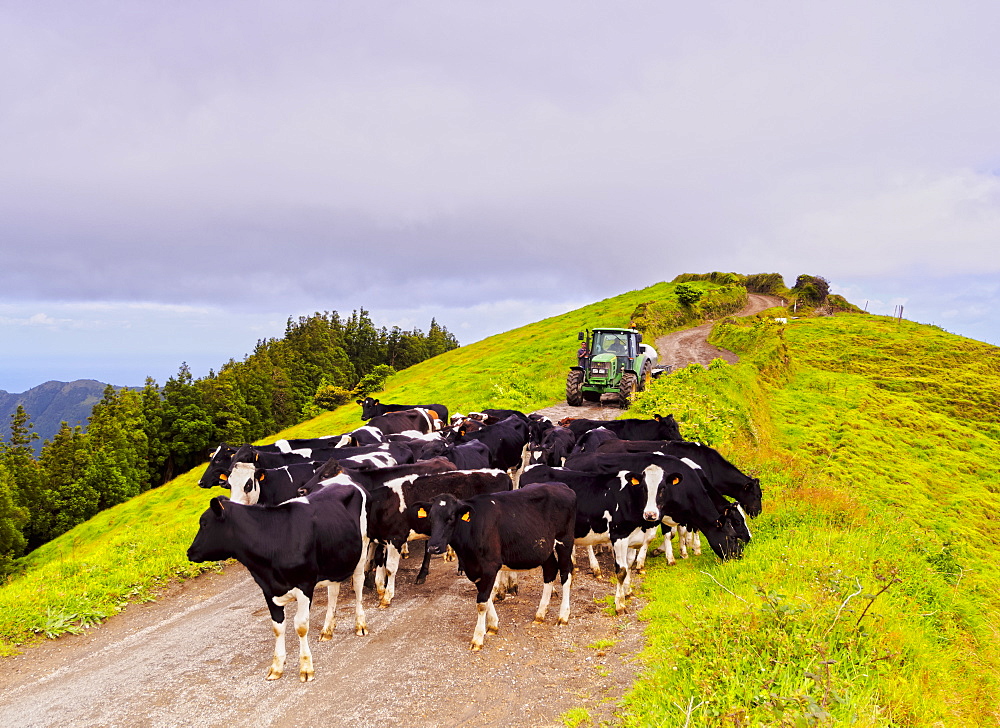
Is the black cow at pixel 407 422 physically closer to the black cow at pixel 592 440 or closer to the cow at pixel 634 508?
the black cow at pixel 592 440

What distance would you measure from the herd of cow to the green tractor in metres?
11.7

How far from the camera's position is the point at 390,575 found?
989cm

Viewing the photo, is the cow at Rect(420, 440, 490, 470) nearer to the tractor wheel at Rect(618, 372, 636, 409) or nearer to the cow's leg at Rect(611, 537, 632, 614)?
the cow's leg at Rect(611, 537, 632, 614)

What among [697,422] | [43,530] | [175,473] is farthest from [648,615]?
[175,473]

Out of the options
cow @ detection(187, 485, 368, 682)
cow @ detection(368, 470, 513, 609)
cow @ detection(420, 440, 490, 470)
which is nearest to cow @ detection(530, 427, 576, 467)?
cow @ detection(420, 440, 490, 470)

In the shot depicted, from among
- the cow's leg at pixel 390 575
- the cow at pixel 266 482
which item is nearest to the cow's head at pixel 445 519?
the cow's leg at pixel 390 575

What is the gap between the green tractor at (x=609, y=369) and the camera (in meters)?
25.5

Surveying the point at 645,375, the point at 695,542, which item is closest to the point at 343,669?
the point at 695,542

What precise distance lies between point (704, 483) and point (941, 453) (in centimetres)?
2772

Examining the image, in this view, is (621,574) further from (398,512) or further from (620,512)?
(398,512)

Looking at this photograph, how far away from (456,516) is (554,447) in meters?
6.57

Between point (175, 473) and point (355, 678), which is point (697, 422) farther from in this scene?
point (175, 473)

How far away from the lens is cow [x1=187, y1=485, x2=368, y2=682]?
24.9ft

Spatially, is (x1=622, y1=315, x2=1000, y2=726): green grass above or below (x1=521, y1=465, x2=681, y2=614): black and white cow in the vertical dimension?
below
